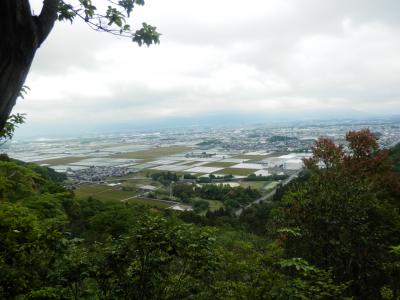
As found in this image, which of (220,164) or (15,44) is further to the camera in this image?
(220,164)

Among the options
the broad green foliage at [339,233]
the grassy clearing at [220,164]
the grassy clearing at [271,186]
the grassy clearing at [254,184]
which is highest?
the broad green foliage at [339,233]

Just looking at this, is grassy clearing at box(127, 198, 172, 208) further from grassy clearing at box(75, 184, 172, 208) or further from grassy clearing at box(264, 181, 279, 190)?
grassy clearing at box(264, 181, 279, 190)

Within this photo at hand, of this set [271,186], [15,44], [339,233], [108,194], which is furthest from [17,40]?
[271,186]

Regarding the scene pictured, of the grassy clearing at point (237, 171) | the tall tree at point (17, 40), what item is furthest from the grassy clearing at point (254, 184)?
the tall tree at point (17, 40)

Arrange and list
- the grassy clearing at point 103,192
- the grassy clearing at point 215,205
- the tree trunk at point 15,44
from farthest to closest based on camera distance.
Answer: the grassy clearing at point 103,192, the grassy clearing at point 215,205, the tree trunk at point 15,44

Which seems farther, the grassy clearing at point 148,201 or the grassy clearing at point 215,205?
the grassy clearing at point 215,205

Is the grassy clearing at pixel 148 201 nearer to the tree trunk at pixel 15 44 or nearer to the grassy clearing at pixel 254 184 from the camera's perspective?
the grassy clearing at pixel 254 184

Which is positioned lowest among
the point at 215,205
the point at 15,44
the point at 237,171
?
the point at 215,205

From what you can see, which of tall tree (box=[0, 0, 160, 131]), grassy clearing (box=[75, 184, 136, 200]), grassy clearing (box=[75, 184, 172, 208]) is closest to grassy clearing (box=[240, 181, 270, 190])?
grassy clearing (box=[75, 184, 172, 208])

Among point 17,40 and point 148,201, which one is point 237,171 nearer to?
point 148,201

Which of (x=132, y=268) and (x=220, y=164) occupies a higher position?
(x=132, y=268)
